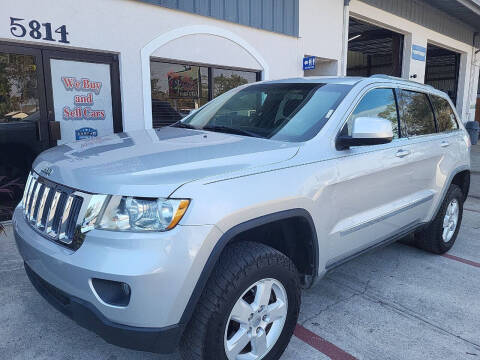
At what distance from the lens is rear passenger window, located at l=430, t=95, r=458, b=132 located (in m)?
4.17

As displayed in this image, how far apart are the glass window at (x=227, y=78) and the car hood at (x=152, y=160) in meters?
5.25

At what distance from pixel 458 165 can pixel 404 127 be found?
50.1 inches

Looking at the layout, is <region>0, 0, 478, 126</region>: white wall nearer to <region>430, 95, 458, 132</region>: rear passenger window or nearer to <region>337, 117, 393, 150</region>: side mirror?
<region>430, 95, 458, 132</region>: rear passenger window

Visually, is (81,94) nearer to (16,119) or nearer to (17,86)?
(17,86)

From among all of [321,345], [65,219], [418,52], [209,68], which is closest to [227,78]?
[209,68]

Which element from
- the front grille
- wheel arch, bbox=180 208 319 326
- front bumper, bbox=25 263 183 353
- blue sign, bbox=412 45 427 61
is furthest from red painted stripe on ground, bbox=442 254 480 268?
blue sign, bbox=412 45 427 61

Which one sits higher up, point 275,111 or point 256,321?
point 275,111

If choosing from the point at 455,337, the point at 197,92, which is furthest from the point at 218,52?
the point at 455,337

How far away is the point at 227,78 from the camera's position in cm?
804

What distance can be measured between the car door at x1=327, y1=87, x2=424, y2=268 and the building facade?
433cm

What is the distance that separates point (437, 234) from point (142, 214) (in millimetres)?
3542

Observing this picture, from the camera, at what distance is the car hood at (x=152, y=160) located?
73.2 inches

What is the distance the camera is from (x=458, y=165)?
170 inches

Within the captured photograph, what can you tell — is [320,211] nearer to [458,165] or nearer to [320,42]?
[458,165]
